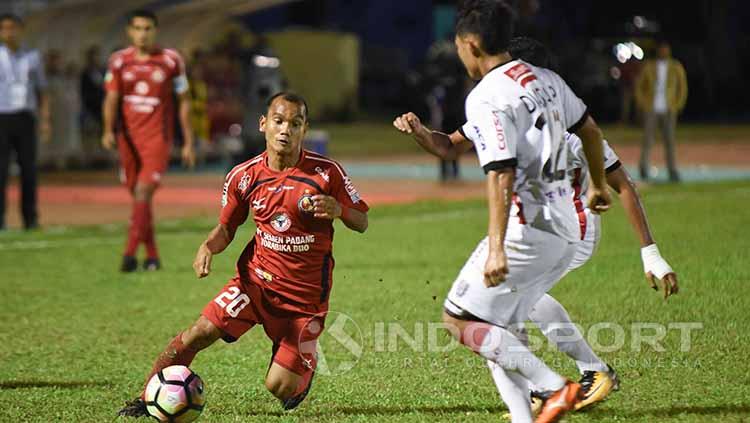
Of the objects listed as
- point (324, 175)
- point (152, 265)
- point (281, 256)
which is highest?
point (324, 175)

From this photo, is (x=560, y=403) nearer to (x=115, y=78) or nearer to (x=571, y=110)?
(x=571, y=110)

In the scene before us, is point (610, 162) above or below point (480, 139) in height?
below

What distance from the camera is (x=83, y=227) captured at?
16.2 metres

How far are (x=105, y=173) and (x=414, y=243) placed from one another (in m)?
12.7

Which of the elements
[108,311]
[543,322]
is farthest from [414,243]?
[543,322]

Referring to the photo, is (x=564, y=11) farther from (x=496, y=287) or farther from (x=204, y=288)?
(x=496, y=287)

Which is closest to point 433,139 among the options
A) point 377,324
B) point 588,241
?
point 588,241

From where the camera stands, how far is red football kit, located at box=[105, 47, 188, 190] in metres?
11.9

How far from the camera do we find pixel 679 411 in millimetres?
6363

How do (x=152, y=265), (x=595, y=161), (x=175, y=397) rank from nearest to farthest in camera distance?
(x=595, y=161) < (x=175, y=397) < (x=152, y=265)

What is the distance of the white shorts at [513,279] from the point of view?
5516 mm

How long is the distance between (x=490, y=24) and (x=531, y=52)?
120 centimetres

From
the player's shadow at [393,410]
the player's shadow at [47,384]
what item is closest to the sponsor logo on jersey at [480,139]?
the player's shadow at [393,410]

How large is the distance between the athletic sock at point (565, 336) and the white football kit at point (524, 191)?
3.26ft
